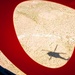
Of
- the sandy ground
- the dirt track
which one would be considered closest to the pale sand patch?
the dirt track

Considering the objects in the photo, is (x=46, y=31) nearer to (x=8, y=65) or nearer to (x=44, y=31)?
(x=44, y=31)

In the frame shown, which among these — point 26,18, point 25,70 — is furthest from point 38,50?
point 26,18

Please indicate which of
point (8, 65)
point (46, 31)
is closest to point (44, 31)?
point (46, 31)

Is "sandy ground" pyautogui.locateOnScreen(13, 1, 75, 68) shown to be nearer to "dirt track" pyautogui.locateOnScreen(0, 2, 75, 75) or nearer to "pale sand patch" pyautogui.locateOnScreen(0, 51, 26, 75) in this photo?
"dirt track" pyautogui.locateOnScreen(0, 2, 75, 75)

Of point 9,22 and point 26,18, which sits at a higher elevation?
point 9,22

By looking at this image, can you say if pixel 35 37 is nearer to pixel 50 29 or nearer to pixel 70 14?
pixel 50 29

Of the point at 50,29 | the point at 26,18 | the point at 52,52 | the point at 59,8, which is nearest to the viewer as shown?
the point at 52,52

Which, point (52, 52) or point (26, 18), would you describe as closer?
point (52, 52)
